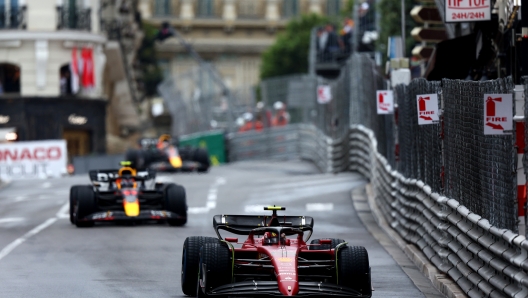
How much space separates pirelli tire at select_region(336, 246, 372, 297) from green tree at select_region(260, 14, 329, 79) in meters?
80.2

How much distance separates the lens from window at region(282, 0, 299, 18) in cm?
11969

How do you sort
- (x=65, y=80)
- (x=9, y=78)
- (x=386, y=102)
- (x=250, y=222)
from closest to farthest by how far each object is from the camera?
(x=250, y=222), (x=386, y=102), (x=65, y=80), (x=9, y=78)

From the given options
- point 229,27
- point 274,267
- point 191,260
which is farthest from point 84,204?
point 229,27

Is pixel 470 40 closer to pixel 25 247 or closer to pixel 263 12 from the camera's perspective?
pixel 25 247

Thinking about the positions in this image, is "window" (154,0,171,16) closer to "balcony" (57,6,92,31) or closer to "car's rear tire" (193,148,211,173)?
"balcony" (57,6,92,31)

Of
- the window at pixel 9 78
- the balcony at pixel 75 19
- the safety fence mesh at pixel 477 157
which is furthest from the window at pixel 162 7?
the safety fence mesh at pixel 477 157

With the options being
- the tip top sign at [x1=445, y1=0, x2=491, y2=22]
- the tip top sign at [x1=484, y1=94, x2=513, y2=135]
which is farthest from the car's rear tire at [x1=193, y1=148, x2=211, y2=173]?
the tip top sign at [x1=484, y1=94, x2=513, y2=135]

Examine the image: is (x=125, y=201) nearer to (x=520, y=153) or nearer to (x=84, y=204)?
(x=84, y=204)

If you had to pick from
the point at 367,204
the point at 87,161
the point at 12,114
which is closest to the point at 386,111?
the point at 367,204

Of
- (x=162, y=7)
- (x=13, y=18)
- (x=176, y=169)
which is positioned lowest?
(x=176, y=169)

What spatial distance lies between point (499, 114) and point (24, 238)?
10.3 metres

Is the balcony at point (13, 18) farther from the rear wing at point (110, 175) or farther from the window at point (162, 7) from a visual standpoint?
the window at point (162, 7)

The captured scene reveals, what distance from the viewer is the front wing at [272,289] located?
→ 11500 millimetres

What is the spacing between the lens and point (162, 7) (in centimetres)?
12012
